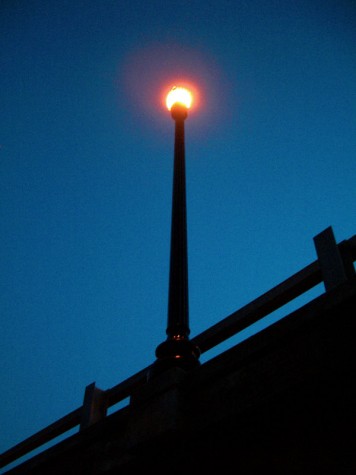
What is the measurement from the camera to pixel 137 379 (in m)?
3.62

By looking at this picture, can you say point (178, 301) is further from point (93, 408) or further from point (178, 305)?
point (93, 408)

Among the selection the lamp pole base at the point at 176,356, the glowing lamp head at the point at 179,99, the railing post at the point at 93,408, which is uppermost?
the glowing lamp head at the point at 179,99

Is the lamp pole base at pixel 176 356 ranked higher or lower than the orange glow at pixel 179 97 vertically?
lower

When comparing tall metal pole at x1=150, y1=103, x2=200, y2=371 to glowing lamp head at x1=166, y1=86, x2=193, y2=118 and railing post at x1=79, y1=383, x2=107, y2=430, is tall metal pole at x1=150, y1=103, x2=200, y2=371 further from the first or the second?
railing post at x1=79, y1=383, x2=107, y2=430

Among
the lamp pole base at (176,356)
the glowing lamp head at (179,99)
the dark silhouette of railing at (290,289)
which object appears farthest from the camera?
the glowing lamp head at (179,99)

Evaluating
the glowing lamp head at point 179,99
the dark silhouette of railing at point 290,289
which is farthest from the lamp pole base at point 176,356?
the glowing lamp head at point 179,99

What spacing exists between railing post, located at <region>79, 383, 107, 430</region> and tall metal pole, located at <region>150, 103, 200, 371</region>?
168cm

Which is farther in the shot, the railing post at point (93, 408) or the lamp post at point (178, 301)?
the railing post at point (93, 408)

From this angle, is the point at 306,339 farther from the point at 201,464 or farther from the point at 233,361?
the point at 201,464

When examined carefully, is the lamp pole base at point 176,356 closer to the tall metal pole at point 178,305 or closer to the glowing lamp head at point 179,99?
the tall metal pole at point 178,305

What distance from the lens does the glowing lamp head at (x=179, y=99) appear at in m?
4.58

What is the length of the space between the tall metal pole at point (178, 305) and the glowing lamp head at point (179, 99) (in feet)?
4.33

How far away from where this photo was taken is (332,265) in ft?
8.37

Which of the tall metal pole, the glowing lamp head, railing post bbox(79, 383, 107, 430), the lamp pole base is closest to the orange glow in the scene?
the glowing lamp head
